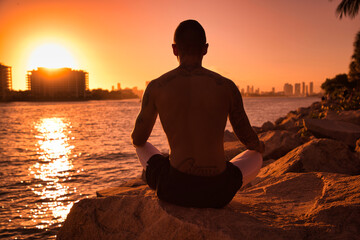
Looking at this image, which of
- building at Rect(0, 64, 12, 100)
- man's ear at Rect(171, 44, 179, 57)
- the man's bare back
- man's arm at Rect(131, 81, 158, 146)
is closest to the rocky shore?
the man's bare back

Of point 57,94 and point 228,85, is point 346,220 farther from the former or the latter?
point 57,94

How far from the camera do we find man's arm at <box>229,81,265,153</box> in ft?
7.61

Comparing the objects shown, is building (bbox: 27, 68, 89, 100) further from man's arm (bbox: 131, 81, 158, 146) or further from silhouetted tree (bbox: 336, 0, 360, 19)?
man's arm (bbox: 131, 81, 158, 146)

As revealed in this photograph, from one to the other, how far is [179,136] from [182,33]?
34.0 inches

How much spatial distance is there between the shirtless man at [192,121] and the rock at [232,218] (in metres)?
0.19

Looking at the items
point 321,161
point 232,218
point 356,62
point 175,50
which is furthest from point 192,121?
point 356,62

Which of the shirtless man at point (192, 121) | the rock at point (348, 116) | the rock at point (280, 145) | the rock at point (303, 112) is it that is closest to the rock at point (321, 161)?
the rock at point (280, 145)

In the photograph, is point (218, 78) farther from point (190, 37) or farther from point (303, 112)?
point (303, 112)

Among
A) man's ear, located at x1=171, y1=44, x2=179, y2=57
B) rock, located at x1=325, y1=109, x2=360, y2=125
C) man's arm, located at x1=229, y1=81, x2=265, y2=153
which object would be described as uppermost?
man's ear, located at x1=171, y1=44, x2=179, y2=57

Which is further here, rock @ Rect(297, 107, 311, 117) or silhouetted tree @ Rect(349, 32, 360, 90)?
silhouetted tree @ Rect(349, 32, 360, 90)

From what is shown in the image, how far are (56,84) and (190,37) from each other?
155780 millimetres

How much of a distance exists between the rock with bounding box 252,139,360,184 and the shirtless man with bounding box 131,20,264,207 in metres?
2.07

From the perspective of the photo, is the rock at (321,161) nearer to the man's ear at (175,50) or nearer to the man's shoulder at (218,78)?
the man's shoulder at (218,78)

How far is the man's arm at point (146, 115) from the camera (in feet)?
7.48
